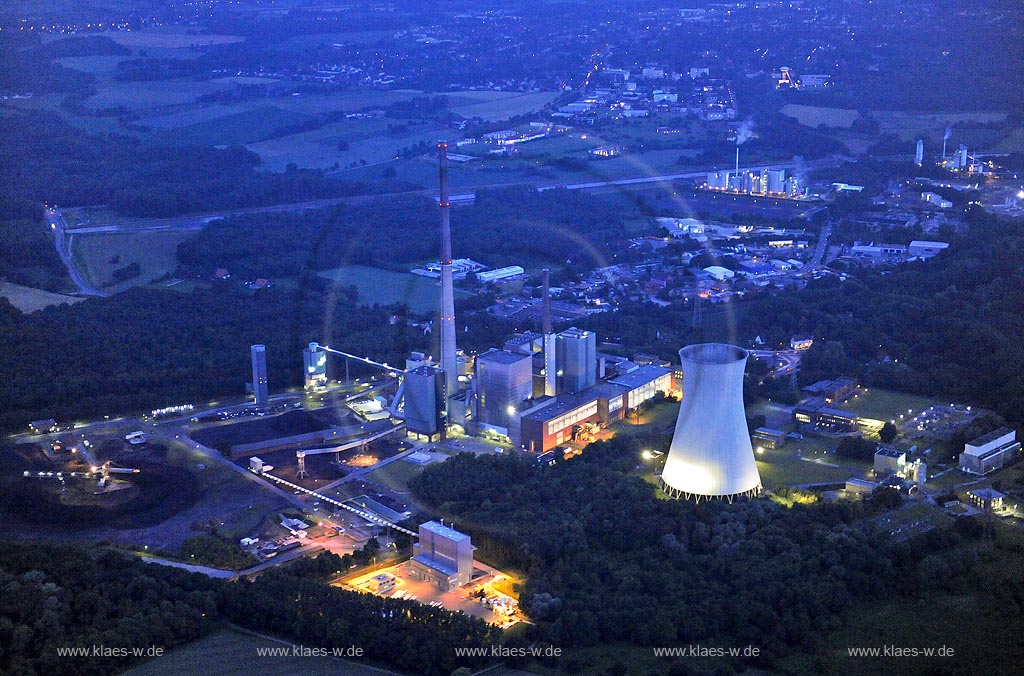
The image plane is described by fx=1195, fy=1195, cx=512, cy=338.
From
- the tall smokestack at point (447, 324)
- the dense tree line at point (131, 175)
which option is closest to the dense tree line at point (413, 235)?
the dense tree line at point (131, 175)

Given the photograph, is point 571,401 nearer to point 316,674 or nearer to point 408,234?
point 316,674

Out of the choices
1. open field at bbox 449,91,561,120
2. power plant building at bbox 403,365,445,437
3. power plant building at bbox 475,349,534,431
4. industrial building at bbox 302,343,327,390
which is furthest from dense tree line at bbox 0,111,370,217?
power plant building at bbox 475,349,534,431

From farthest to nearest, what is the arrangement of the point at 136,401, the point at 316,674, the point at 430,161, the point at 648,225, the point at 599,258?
the point at 430,161 < the point at 648,225 < the point at 599,258 < the point at 136,401 < the point at 316,674

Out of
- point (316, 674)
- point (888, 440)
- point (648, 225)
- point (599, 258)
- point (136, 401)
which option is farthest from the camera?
point (648, 225)

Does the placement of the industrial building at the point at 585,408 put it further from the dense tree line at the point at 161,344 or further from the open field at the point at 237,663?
the open field at the point at 237,663

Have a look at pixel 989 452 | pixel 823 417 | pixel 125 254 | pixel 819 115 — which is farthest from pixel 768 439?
pixel 819 115

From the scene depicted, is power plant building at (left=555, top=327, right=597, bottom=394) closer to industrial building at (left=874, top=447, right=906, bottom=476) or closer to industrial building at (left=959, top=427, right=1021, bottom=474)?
industrial building at (left=874, top=447, right=906, bottom=476)

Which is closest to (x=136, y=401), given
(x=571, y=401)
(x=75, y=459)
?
(x=75, y=459)
